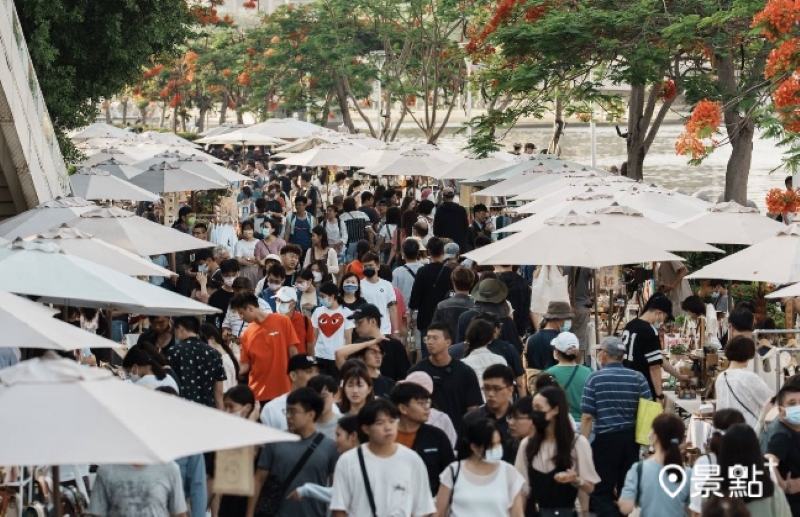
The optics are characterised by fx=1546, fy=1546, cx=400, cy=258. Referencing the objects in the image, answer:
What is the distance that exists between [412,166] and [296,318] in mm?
15822

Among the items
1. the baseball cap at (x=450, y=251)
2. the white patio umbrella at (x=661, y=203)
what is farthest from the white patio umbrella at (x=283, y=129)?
the baseball cap at (x=450, y=251)

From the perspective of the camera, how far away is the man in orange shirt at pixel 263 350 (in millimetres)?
12211

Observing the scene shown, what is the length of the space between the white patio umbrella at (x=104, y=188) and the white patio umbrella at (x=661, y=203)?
6204 millimetres

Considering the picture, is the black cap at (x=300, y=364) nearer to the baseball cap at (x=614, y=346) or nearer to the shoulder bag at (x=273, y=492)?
the shoulder bag at (x=273, y=492)

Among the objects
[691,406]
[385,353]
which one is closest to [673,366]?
[691,406]

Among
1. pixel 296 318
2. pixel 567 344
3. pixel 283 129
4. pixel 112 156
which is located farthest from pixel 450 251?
pixel 283 129

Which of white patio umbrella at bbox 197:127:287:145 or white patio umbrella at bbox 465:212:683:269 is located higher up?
white patio umbrella at bbox 465:212:683:269

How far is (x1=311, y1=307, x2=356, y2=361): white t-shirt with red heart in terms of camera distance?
13.4 m

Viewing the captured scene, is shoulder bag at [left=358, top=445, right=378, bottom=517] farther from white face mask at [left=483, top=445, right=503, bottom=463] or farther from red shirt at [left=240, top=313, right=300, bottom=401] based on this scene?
red shirt at [left=240, top=313, right=300, bottom=401]

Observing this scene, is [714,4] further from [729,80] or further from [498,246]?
[498,246]

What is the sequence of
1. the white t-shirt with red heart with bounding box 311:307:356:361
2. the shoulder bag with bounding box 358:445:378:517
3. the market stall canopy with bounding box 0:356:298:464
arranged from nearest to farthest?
the market stall canopy with bounding box 0:356:298:464, the shoulder bag with bounding box 358:445:378:517, the white t-shirt with red heart with bounding box 311:307:356:361

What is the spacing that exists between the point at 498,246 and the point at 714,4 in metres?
8.55

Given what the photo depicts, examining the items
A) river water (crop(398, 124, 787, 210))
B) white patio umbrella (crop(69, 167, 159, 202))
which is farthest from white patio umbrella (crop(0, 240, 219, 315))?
river water (crop(398, 124, 787, 210))

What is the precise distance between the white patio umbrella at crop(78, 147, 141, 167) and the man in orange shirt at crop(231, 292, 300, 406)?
54.4 ft
